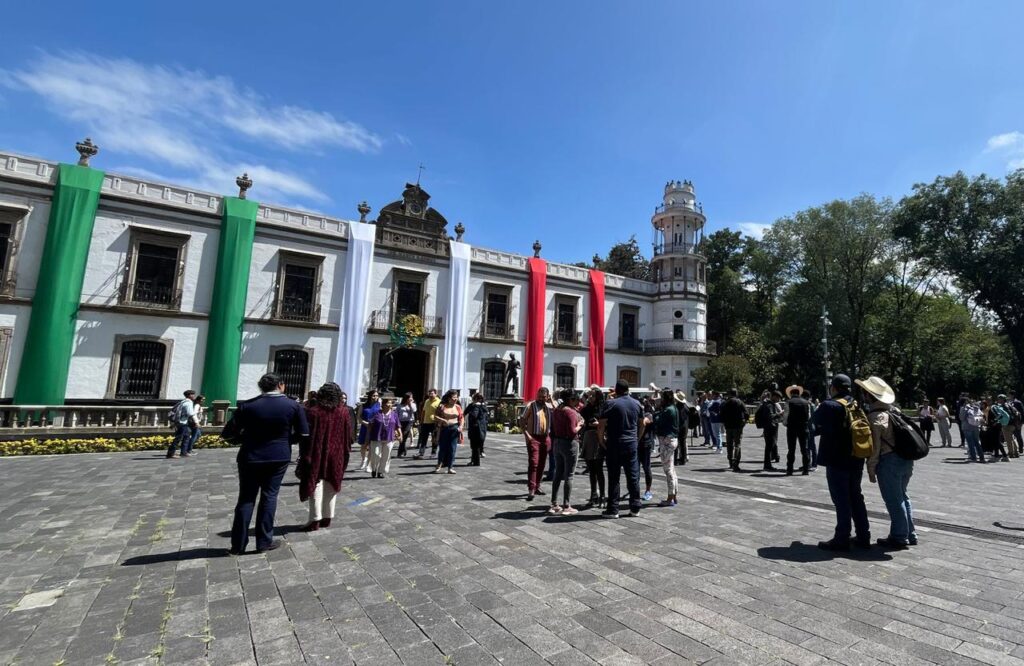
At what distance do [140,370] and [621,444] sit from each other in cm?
1949

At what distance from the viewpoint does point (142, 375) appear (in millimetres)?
17609

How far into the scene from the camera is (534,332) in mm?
25766

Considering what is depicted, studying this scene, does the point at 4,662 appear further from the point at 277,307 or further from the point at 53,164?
the point at 53,164

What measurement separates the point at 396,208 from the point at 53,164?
12.6 meters

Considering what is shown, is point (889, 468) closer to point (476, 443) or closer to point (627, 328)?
point (476, 443)

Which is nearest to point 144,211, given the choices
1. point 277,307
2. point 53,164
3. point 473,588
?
point 53,164

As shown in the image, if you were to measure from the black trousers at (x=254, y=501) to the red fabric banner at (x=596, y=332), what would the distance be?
2362 cm

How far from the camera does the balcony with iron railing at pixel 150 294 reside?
17.5 m

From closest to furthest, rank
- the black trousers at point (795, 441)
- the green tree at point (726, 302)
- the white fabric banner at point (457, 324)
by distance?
1. the black trousers at point (795, 441)
2. the white fabric banner at point (457, 324)
3. the green tree at point (726, 302)

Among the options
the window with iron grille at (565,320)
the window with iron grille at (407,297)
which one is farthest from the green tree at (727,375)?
the window with iron grille at (407,297)

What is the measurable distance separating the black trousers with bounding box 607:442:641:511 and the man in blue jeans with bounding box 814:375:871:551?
1991 mm

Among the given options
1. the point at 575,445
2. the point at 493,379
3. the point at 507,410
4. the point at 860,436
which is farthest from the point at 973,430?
the point at 493,379

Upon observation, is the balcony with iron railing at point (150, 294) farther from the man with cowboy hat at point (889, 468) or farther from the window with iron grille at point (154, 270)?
the man with cowboy hat at point (889, 468)

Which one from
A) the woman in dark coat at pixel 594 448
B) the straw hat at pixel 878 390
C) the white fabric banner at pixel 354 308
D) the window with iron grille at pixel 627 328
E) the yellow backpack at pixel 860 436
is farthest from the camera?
the window with iron grille at pixel 627 328
